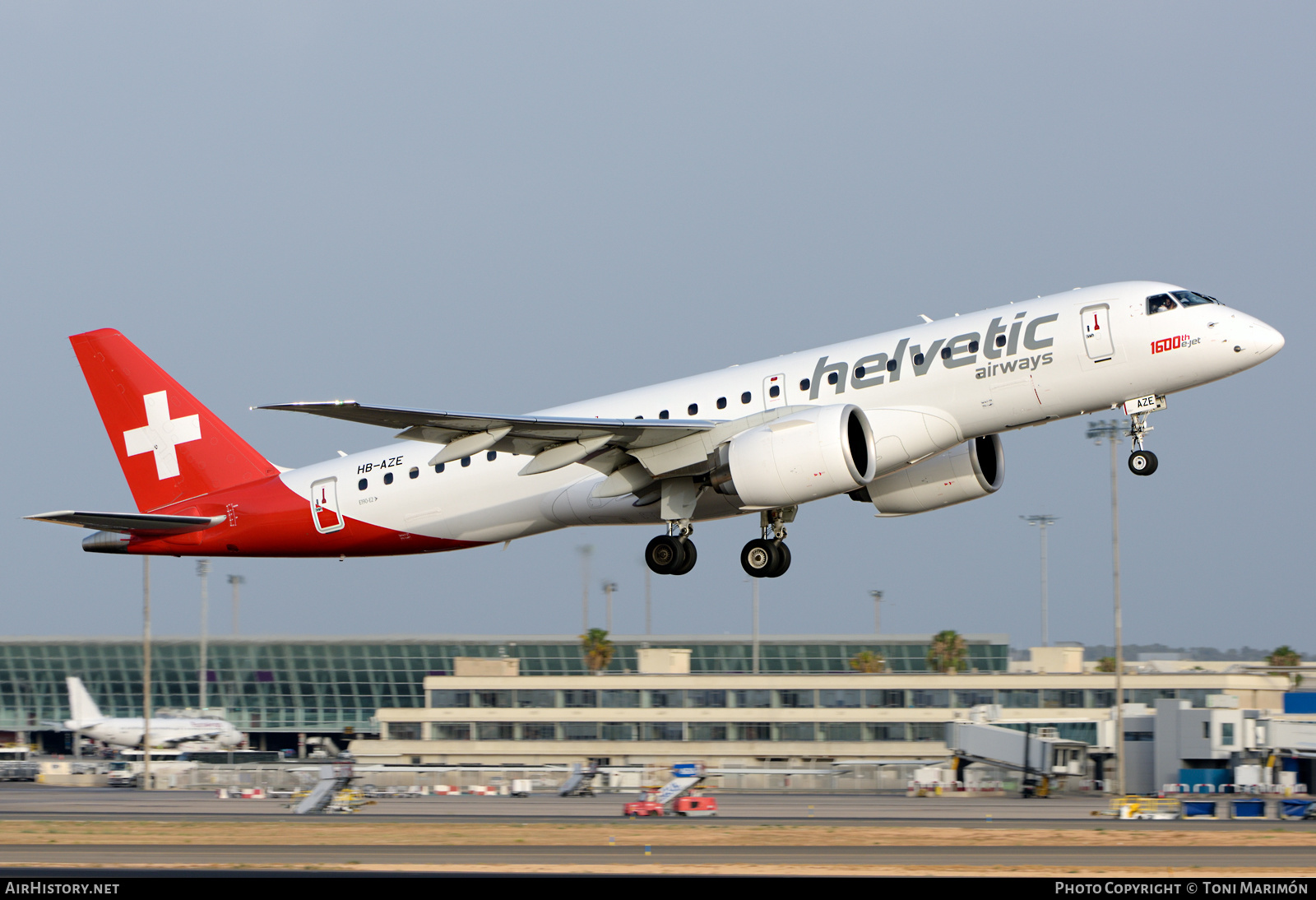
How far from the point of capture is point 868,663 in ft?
327

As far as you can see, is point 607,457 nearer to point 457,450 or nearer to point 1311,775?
point 457,450

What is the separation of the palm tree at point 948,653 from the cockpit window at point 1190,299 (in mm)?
74106

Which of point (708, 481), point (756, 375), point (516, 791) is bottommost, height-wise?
point (516, 791)

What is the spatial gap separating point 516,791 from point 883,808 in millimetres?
17002

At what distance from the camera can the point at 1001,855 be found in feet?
106

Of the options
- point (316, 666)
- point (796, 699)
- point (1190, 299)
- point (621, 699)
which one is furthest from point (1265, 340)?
point (316, 666)

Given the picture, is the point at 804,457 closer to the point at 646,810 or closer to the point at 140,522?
the point at 140,522

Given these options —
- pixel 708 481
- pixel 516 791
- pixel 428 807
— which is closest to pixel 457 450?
pixel 708 481

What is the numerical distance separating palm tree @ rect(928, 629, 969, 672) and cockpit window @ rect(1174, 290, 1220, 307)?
7411 centimetres

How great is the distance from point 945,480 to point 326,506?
15.1m

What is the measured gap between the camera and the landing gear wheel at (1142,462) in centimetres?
2977

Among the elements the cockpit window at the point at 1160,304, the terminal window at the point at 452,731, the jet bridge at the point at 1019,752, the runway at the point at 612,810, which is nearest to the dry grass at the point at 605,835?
the runway at the point at 612,810

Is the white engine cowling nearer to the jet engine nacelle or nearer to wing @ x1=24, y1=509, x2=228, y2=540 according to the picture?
the jet engine nacelle

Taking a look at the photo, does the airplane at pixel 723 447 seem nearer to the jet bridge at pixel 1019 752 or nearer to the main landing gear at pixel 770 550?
the main landing gear at pixel 770 550
